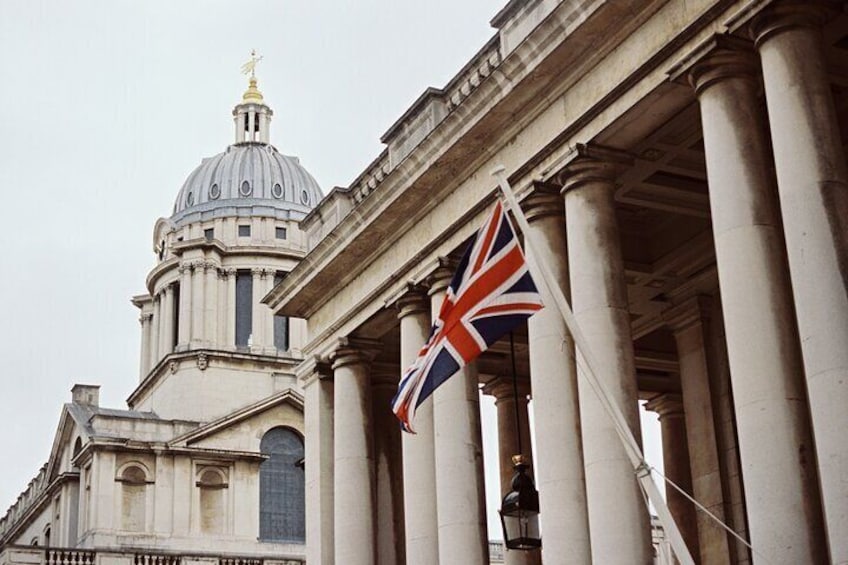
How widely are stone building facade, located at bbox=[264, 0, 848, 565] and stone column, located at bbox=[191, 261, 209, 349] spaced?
185 feet

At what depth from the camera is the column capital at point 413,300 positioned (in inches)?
1224

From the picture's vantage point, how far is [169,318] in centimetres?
9675

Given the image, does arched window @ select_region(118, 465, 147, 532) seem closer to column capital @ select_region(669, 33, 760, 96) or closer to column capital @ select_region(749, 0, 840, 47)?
column capital @ select_region(669, 33, 760, 96)

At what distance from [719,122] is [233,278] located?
75892mm

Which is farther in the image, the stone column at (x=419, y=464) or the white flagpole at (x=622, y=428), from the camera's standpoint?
the stone column at (x=419, y=464)

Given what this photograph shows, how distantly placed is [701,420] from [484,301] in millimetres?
13154

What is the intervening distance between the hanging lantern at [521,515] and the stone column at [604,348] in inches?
56.9

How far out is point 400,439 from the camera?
35625mm

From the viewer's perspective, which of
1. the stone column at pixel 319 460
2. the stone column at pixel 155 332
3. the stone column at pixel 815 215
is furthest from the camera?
the stone column at pixel 155 332

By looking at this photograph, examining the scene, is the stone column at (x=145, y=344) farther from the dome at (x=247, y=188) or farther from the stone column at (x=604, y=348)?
the stone column at (x=604, y=348)

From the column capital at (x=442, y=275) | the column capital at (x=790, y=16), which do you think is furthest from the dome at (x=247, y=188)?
the column capital at (x=790, y=16)

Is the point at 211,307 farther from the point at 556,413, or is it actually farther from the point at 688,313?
the point at 556,413

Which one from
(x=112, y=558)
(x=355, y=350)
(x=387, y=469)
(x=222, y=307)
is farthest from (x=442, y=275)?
(x=222, y=307)

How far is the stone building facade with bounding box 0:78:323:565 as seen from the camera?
79.9 metres
